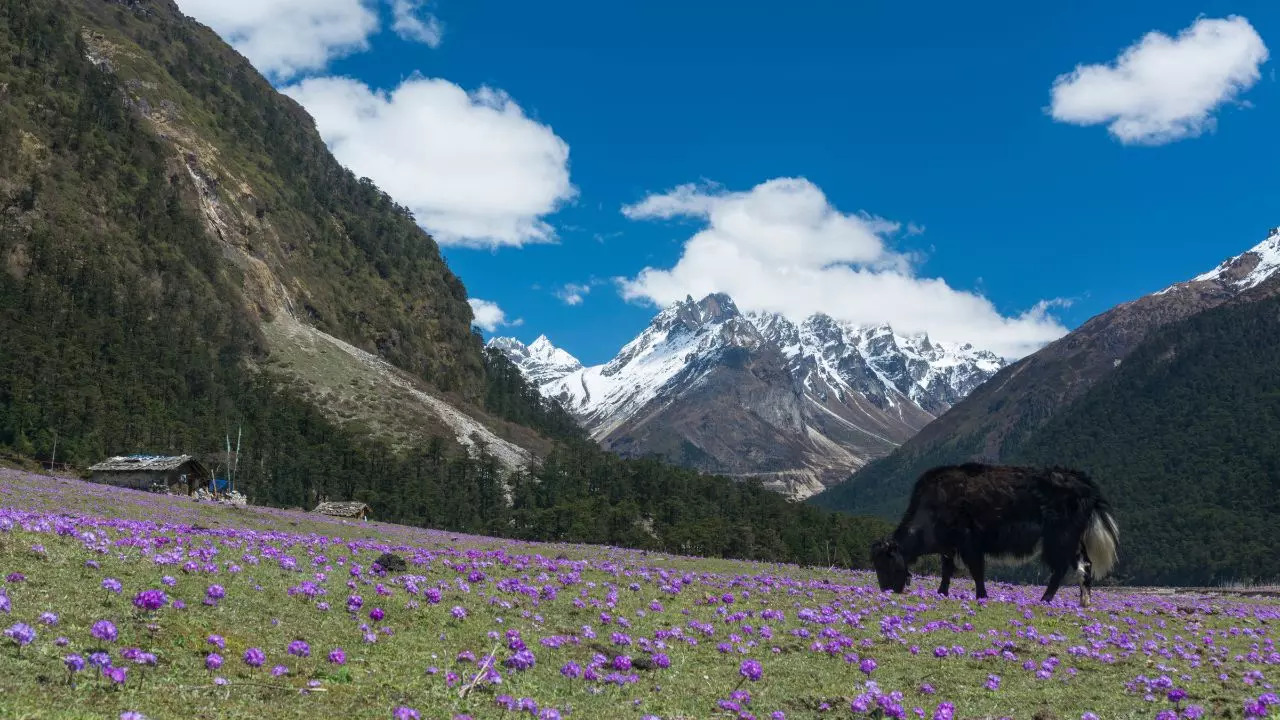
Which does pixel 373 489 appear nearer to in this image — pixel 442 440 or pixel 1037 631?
pixel 442 440

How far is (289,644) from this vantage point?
41.3ft

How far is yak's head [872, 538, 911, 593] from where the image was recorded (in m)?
27.4

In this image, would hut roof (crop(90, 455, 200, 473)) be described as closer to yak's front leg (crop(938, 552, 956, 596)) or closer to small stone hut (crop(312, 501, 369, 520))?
small stone hut (crop(312, 501, 369, 520))

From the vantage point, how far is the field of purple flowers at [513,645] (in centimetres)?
1071

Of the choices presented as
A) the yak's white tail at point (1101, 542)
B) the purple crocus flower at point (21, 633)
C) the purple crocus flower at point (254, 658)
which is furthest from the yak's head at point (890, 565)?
the purple crocus flower at point (21, 633)

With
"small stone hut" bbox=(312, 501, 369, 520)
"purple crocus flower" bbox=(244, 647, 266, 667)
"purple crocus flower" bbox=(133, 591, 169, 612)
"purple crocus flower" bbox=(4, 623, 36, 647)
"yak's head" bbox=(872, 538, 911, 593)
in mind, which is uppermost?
"yak's head" bbox=(872, 538, 911, 593)

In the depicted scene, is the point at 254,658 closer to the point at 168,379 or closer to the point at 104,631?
the point at 104,631

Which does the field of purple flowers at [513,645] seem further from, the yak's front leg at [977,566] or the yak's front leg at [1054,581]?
the yak's front leg at [1054,581]

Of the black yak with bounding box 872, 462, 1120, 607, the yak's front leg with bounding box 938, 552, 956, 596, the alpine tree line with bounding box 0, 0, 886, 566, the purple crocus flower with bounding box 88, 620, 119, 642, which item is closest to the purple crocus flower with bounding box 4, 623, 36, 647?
the purple crocus flower with bounding box 88, 620, 119, 642

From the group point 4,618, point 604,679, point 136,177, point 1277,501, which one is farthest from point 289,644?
point 1277,501

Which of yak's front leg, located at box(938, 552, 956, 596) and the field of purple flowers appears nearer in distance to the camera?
the field of purple flowers

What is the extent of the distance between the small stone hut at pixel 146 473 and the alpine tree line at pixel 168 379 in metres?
21.2

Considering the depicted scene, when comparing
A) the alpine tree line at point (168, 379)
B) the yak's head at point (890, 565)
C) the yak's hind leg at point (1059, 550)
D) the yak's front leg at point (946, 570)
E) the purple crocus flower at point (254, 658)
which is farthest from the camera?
the alpine tree line at point (168, 379)

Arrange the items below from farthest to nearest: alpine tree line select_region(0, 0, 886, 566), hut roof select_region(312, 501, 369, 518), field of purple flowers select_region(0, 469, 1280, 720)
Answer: alpine tree line select_region(0, 0, 886, 566), hut roof select_region(312, 501, 369, 518), field of purple flowers select_region(0, 469, 1280, 720)
